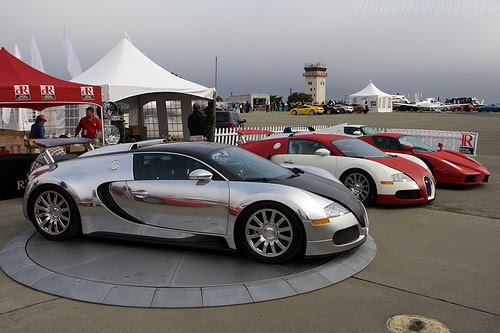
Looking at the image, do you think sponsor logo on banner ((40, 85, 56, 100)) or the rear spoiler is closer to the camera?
the rear spoiler

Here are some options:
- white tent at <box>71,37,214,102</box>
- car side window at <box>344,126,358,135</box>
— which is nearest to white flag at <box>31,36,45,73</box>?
white tent at <box>71,37,214,102</box>

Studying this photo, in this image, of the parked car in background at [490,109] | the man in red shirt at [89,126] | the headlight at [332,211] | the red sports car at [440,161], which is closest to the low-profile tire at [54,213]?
the headlight at [332,211]

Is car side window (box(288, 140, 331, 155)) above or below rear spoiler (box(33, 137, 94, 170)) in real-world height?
below

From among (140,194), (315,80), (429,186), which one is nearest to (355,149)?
(429,186)

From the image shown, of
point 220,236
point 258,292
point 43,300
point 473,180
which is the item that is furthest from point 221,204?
point 473,180

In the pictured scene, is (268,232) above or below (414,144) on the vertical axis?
below

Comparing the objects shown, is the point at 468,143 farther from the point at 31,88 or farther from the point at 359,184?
the point at 31,88

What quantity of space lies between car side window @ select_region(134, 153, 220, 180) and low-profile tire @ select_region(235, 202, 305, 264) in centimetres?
74

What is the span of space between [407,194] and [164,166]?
424 cm

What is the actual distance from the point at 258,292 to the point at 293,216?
0.88 metres

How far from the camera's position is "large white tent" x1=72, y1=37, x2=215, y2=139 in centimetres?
1355

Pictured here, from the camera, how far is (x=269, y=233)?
14.5 ft

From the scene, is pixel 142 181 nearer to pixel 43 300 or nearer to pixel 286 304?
pixel 43 300

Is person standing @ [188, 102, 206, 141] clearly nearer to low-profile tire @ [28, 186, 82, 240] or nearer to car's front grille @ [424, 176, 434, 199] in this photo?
car's front grille @ [424, 176, 434, 199]
